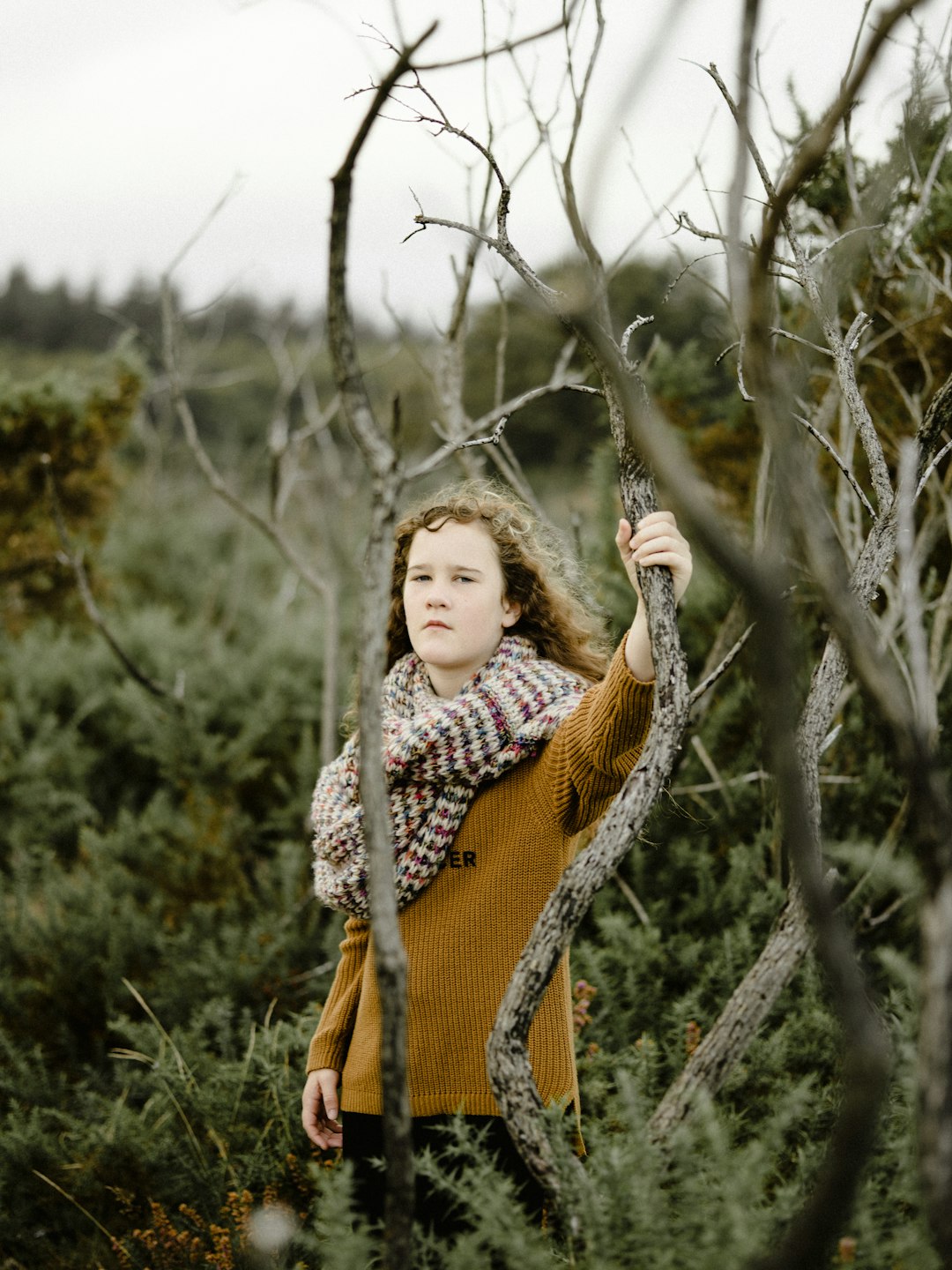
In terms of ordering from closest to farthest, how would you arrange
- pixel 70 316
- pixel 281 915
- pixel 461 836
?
pixel 461 836, pixel 281 915, pixel 70 316

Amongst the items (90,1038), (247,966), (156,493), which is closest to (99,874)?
(90,1038)

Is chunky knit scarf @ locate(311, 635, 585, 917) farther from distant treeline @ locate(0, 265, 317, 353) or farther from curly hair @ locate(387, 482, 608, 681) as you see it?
distant treeline @ locate(0, 265, 317, 353)

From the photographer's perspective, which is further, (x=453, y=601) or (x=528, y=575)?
(x=528, y=575)

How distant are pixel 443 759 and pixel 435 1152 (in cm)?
70

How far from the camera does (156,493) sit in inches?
404

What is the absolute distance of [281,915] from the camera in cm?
353

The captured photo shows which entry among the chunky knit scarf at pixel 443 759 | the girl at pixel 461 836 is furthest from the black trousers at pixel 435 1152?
the chunky knit scarf at pixel 443 759

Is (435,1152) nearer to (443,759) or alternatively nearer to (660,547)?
(443,759)

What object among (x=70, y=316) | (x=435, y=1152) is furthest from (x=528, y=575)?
(x=70, y=316)

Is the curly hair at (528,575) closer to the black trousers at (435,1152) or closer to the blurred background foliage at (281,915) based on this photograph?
the blurred background foliage at (281,915)

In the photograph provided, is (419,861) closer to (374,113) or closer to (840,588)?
(840,588)

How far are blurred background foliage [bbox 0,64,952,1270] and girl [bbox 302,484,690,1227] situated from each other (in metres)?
0.13

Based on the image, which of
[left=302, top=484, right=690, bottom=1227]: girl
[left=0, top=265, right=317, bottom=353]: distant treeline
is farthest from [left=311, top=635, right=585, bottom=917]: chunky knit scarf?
[left=0, top=265, right=317, bottom=353]: distant treeline

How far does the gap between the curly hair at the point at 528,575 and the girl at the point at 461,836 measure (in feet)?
0.18
